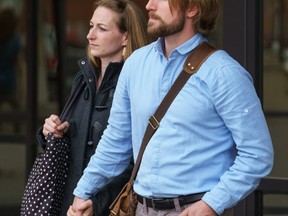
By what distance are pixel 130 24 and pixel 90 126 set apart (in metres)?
0.47

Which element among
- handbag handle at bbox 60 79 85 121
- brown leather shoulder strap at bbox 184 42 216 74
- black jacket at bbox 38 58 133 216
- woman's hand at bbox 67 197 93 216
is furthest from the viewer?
handbag handle at bbox 60 79 85 121

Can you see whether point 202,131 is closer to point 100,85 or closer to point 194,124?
point 194,124

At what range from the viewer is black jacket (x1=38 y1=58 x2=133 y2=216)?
3662 mm

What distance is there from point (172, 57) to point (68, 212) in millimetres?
835

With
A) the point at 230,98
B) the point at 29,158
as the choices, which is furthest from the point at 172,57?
the point at 29,158

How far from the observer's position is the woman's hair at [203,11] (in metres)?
3.16

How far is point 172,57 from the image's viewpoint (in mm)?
3182

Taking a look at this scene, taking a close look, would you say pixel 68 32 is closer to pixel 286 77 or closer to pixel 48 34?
pixel 48 34

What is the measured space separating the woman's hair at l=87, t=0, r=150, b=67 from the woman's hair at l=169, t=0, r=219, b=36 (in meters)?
0.57

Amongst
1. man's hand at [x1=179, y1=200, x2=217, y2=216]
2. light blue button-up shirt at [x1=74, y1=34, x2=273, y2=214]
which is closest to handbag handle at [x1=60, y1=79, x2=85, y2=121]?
light blue button-up shirt at [x1=74, y1=34, x2=273, y2=214]

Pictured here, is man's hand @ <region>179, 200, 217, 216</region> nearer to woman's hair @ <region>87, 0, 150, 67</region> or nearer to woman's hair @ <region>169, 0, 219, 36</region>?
woman's hair @ <region>169, 0, 219, 36</region>

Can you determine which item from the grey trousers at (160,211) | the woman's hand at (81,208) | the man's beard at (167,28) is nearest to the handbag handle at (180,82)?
the man's beard at (167,28)

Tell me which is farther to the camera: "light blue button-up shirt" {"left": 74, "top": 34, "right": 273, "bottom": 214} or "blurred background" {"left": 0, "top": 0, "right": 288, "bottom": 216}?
"blurred background" {"left": 0, "top": 0, "right": 288, "bottom": 216}

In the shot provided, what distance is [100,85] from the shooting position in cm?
372
